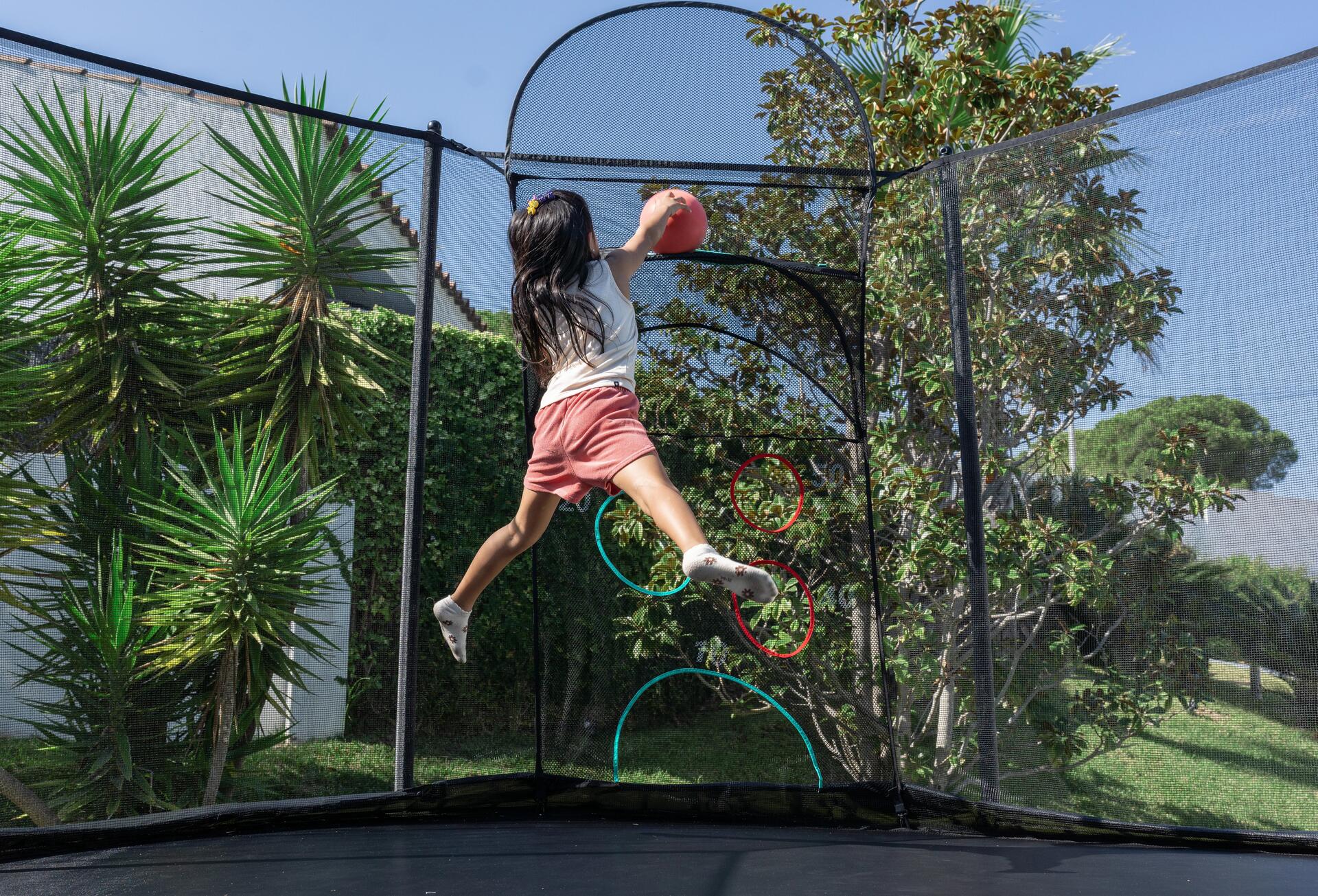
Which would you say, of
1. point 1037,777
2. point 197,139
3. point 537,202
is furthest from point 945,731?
point 197,139

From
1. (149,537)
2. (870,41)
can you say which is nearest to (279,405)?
(149,537)

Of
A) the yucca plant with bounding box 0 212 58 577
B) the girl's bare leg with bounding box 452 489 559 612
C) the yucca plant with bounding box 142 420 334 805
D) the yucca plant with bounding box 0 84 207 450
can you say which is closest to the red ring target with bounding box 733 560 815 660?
the girl's bare leg with bounding box 452 489 559 612

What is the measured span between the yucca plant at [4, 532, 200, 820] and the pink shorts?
44.6 inches

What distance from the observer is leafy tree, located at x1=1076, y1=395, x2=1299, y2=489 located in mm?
2211

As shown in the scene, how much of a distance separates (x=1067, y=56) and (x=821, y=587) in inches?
98.8

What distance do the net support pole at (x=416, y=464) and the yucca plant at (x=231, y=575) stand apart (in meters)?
0.33

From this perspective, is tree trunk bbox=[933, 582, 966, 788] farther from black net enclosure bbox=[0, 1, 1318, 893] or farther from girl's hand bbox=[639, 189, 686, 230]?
girl's hand bbox=[639, 189, 686, 230]

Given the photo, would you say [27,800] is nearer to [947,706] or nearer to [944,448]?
[947,706]

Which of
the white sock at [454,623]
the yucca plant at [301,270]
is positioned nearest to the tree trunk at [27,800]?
the yucca plant at [301,270]

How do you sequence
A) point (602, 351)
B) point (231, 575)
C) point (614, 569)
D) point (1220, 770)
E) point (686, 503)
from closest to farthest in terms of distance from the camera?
point (686, 503) → point (602, 351) → point (1220, 770) → point (231, 575) → point (614, 569)

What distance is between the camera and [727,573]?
1713 mm

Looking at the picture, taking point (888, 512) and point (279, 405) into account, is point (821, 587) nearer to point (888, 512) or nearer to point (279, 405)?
point (888, 512)

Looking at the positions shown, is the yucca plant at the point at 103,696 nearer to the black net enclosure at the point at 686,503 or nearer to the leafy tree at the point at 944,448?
the black net enclosure at the point at 686,503

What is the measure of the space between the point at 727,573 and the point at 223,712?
5.25 feet
